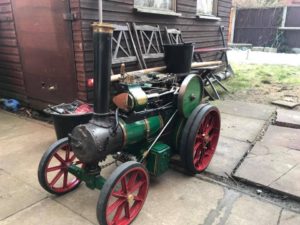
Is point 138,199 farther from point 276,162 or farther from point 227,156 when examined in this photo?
point 276,162

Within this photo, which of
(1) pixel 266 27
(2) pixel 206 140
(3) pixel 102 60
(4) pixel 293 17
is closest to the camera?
(3) pixel 102 60

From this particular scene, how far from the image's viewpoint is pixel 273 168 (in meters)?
3.28

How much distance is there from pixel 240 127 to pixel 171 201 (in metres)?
2.32

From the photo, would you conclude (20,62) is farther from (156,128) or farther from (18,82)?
(156,128)

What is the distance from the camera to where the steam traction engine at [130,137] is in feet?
7.22

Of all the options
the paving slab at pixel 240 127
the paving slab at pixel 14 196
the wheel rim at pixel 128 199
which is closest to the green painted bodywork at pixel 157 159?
the wheel rim at pixel 128 199

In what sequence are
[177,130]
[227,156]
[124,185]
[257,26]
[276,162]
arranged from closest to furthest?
1. [124,185]
2. [177,130]
3. [276,162]
4. [227,156]
5. [257,26]

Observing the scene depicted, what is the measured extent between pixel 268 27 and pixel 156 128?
56.5 feet

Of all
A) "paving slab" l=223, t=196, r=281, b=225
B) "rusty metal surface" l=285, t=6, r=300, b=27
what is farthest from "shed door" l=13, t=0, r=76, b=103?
"rusty metal surface" l=285, t=6, r=300, b=27

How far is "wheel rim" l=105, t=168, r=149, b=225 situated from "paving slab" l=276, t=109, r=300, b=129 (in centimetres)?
321

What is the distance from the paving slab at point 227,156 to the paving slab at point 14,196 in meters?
1.85

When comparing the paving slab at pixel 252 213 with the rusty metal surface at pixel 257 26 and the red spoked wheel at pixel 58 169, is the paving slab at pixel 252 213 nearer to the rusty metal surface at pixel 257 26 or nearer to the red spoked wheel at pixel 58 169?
the red spoked wheel at pixel 58 169

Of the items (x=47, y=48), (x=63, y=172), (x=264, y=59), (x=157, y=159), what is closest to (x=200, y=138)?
(x=157, y=159)

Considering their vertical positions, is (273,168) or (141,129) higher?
(141,129)
